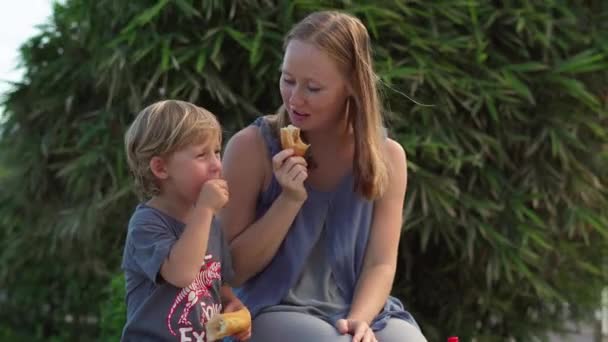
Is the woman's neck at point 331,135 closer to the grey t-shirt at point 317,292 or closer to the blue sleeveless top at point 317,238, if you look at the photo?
the blue sleeveless top at point 317,238

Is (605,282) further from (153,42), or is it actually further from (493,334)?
(153,42)

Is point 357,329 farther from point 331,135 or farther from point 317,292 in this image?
point 331,135

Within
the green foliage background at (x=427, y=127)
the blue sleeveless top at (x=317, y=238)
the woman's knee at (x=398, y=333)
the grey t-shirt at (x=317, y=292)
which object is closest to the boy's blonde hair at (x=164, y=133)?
the blue sleeveless top at (x=317, y=238)

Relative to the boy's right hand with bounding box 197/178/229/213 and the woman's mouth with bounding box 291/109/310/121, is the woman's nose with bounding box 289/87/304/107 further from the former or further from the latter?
the boy's right hand with bounding box 197/178/229/213

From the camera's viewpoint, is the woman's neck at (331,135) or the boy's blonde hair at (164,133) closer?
the boy's blonde hair at (164,133)

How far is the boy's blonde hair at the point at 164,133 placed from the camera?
2244mm

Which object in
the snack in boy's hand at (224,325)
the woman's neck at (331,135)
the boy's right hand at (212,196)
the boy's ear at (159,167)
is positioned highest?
the boy's ear at (159,167)

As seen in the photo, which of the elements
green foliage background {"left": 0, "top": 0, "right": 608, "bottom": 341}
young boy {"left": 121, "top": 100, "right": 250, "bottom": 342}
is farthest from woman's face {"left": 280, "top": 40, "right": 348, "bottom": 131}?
green foliage background {"left": 0, "top": 0, "right": 608, "bottom": 341}

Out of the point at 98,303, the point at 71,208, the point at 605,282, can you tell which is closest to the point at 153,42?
the point at 71,208

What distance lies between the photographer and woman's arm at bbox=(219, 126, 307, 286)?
2.46 meters

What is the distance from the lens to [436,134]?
406 centimetres

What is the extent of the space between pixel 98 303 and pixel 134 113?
1105mm

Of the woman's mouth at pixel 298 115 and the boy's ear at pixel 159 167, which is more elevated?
the boy's ear at pixel 159 167

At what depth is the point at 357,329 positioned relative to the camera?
2.37 m
